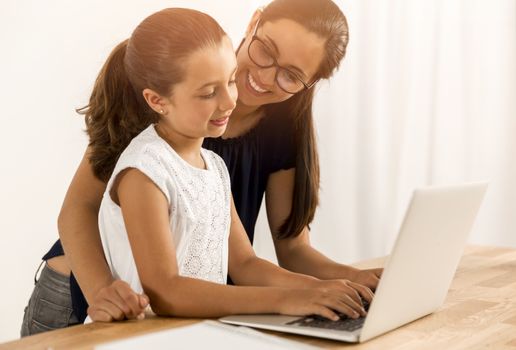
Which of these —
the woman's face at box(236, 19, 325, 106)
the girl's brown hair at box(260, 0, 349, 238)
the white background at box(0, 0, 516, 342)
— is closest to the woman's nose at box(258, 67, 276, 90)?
the woman's face at box(236, 19, 325, 106)

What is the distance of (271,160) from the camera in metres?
1.88

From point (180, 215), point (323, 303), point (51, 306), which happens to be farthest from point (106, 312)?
point (51, 306)

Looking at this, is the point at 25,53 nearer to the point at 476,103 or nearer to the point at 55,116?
the point at 55,116

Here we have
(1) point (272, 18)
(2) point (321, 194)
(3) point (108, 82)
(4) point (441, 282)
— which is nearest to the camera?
(4) point (441, 282)

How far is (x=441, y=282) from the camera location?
1241 millimetres

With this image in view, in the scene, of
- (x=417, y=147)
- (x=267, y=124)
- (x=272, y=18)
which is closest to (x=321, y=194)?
(x=417, y=147)

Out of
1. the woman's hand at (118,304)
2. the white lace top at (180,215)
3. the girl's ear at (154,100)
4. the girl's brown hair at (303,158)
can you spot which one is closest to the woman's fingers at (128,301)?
the woman's hand at (118,304)

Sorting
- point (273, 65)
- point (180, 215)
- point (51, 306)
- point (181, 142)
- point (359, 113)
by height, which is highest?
point (273, 65)

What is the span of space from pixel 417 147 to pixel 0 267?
1.83m

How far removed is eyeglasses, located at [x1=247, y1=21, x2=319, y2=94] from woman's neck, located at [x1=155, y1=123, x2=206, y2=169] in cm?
29

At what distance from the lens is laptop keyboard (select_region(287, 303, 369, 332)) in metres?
1.07

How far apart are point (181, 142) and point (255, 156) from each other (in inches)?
20.9

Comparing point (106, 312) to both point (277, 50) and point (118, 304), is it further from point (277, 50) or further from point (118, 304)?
point (277, 50)

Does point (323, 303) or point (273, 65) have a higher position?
point (273, 65)
